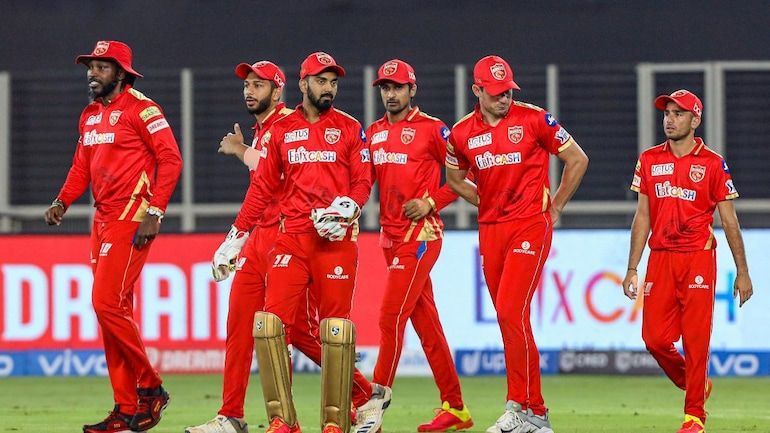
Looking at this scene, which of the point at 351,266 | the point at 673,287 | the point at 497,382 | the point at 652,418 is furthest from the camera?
the point at 497,382

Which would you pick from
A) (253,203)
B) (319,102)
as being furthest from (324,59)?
(253,203)

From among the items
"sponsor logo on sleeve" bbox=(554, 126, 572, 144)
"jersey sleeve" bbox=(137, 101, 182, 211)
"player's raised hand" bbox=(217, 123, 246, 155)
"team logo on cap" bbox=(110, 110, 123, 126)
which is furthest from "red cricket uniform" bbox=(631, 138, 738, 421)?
"team logo on cap" bbox=(110, 110, 123, 126)

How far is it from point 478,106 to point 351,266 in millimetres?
1578

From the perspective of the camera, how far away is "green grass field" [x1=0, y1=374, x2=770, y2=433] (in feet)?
35.5

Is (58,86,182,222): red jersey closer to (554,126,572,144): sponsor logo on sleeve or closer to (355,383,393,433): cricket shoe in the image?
(355,383,393,433): cricket shoe

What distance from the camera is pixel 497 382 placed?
14695 millimetres

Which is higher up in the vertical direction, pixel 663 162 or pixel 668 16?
pixel 668 16

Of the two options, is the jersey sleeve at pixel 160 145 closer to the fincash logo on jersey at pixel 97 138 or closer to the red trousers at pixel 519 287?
the fincash logo on jersey at pixel 97 138

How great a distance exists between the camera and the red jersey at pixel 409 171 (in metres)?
10.5

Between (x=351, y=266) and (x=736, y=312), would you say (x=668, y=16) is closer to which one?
(x=736, y=312)

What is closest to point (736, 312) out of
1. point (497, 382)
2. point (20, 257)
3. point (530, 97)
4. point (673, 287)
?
point (497, 382)

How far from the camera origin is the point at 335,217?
350 inches

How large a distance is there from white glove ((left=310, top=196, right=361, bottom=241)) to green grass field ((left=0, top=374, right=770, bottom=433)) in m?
1.91

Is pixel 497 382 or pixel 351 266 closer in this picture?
pixel 351 266
